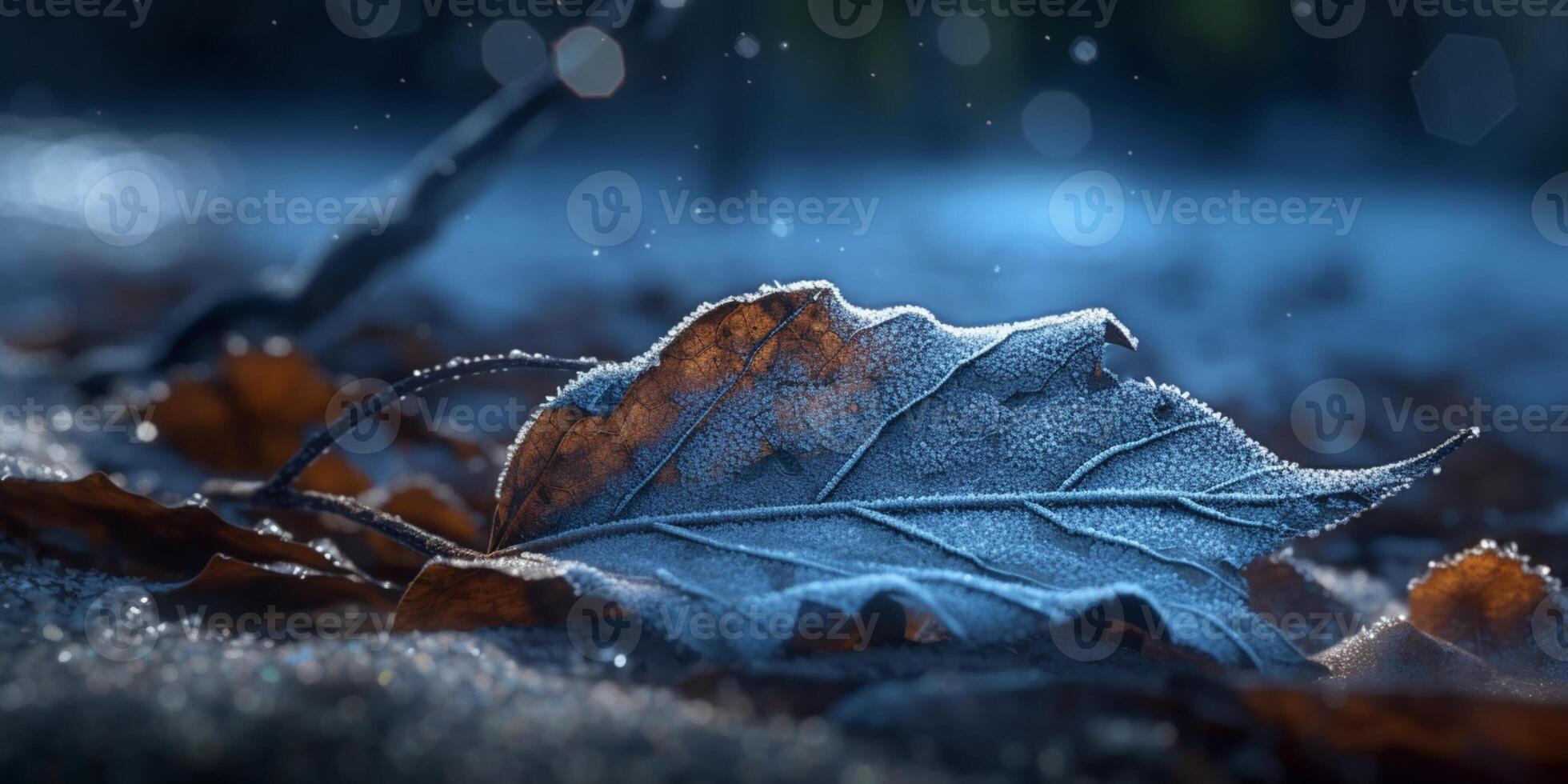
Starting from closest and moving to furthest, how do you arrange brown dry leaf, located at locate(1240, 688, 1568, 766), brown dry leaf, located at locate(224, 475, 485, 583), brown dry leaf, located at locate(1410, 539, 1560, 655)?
brown dry leaf, located at locate(1240, 688, 1568, 766) < brown dry leaf, located at locate(1410, 539, 1560, 655) < brown dry leaf, located at locate(224, 475, 485, 583)

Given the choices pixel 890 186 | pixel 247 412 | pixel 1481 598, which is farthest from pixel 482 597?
pixel 890 186

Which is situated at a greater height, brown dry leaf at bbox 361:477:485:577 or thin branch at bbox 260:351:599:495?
thin branch at bbox 260:351:599:495

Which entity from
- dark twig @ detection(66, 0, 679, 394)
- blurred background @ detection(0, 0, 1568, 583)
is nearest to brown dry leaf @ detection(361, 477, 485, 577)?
blurred background @ detection(0, 0, 1568, 583)

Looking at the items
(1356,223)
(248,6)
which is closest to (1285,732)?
(1356,223)

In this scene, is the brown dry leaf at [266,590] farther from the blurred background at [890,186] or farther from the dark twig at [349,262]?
Answer: the dark twig at [349,262]

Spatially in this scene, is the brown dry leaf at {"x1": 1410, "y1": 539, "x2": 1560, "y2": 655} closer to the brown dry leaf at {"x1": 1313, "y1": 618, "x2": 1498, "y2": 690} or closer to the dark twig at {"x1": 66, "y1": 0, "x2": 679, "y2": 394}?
the brown dry leaf at {"x1": 1313, "y1": 618, "x2": 1498, "y2": 690}

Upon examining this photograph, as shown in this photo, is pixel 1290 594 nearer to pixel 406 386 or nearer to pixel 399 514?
pixel 406 386
